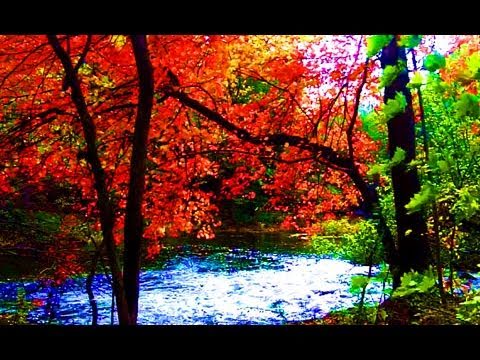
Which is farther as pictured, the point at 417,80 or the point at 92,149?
the point at 92,149

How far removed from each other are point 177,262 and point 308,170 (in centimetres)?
244

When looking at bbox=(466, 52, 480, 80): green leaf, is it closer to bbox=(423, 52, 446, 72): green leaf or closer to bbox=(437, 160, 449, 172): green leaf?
bbox=(423, 52, 446, 72): green leaf

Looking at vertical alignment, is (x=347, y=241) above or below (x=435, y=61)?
below

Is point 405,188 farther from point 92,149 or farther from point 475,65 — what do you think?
point 92,149

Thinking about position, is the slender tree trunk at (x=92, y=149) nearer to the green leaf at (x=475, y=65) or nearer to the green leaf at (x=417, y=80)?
the green leaf at (x=417, y=80)

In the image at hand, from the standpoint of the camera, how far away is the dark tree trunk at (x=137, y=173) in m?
2.62

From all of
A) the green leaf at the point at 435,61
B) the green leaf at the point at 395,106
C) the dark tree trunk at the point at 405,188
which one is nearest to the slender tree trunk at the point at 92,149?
the green leaf at the point at 395,106

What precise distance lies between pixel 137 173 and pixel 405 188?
2005mm

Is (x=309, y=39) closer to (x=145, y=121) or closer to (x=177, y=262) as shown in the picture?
(x=145, y=121)

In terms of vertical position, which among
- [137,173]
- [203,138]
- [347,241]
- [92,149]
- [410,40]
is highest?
[203,138]

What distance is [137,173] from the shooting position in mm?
2748

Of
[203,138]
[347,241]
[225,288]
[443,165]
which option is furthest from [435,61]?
[225,288]
